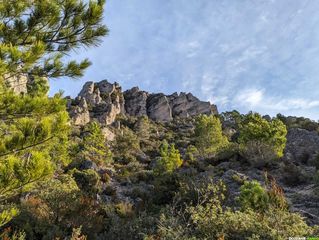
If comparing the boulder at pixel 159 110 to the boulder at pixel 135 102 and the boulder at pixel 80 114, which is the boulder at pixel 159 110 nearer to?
the boulder at pixel 135 102

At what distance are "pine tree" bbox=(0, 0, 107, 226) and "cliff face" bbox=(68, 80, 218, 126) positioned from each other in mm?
49282

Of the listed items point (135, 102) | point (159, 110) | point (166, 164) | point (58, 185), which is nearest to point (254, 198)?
point (58, 185)

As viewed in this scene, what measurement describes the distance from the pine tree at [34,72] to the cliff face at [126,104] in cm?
4928

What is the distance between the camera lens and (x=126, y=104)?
79188mm

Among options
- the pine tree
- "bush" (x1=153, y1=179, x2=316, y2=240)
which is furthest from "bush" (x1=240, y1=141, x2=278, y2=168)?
the pine tree

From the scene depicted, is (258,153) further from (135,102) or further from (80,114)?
(135,102)

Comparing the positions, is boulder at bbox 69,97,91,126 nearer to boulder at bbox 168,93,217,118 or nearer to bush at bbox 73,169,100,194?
boulder at bbox 168,93,217,118

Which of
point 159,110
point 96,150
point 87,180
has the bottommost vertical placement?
point 87,180

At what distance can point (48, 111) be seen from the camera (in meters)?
7.46

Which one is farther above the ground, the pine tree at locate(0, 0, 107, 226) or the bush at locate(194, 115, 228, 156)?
the bush at locate(194, 115, 228, 156)

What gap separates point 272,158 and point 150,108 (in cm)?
5722

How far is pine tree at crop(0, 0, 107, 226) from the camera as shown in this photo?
6656 millimetres

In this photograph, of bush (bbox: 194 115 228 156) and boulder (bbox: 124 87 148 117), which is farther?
boulder (bbox: 124 87 148 117)

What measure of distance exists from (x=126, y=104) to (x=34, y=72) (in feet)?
233
